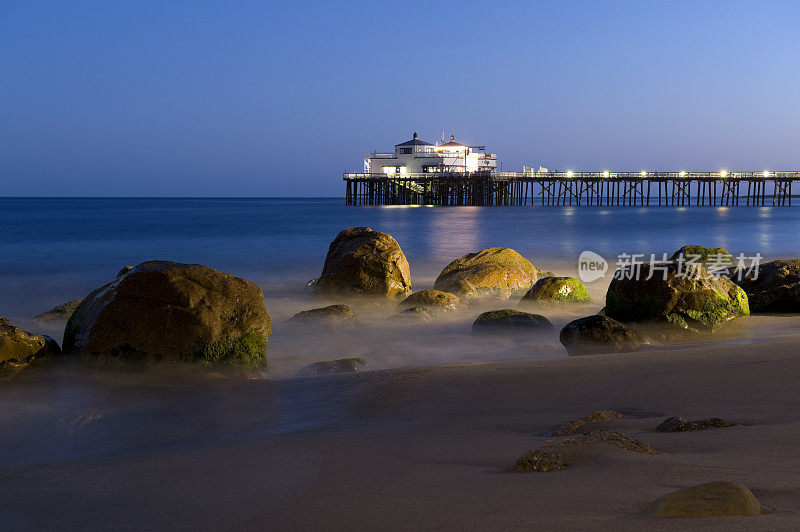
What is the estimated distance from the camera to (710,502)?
195 cm

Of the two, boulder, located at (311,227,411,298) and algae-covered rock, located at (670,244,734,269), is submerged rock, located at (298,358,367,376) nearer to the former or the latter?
boulder, located at (311,227,411,298)

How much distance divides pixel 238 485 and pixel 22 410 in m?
2.99

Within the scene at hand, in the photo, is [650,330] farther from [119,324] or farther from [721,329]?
[119,324]

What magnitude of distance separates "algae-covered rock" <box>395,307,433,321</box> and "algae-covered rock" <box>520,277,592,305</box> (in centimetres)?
167

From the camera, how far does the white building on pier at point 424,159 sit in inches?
2616

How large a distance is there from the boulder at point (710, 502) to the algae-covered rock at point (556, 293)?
7.74 metres

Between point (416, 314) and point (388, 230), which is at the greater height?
point (416, 314)

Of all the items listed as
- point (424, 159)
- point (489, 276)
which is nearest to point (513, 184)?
point (424, 159)

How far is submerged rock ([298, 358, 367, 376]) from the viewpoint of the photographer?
610cm

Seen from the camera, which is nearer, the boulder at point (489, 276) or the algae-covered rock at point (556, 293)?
the algae-covered rock at point (556, 293)

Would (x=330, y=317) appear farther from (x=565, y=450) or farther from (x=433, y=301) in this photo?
(x=565, y=450)

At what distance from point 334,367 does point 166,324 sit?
1.47 m

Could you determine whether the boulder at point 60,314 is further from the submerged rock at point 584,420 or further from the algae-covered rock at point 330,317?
A: the submerged rock at point 584,420

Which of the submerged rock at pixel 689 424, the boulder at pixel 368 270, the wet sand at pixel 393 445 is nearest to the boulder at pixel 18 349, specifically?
the wet sand at pixel 393 445
